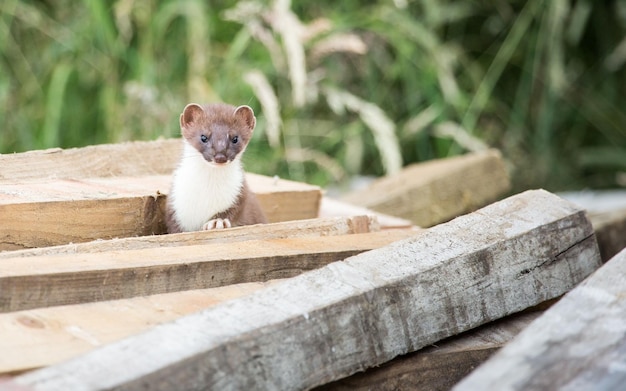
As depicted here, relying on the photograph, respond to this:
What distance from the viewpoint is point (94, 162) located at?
2.48 metres

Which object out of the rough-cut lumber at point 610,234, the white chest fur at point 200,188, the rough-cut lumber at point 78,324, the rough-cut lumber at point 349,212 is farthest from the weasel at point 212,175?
the rough-cut lumber at point 610,234

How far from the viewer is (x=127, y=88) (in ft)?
12.9

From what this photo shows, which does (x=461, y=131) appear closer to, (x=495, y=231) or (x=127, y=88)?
(x=127, y=88)

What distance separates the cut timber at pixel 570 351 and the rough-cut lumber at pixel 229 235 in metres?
0.70

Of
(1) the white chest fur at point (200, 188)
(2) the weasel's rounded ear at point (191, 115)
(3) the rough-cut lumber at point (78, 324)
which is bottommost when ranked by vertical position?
(3) the rough-cut lumber at point (78, 324)

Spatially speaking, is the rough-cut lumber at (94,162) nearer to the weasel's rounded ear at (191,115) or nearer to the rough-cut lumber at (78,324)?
the weasel's rounded ear at (191,115)

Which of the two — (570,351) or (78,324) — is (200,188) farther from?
(570,351)

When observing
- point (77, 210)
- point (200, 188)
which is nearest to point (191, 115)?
point (200, 188)

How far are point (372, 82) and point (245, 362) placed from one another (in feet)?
12.4

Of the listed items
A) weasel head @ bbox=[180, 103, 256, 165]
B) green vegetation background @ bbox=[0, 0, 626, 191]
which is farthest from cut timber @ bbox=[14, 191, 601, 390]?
green vegetation background @ bbox=[0, 0, 626, 191]

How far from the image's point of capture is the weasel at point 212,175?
2.53 metres

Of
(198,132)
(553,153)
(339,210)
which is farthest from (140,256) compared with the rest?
(553,153)

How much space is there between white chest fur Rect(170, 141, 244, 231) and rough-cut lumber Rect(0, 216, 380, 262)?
0.38m

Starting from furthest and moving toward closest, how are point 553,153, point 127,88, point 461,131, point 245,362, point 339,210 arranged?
point 553,153 → point 461,131 → point 127,88 → point 339,210 → point 245,362
